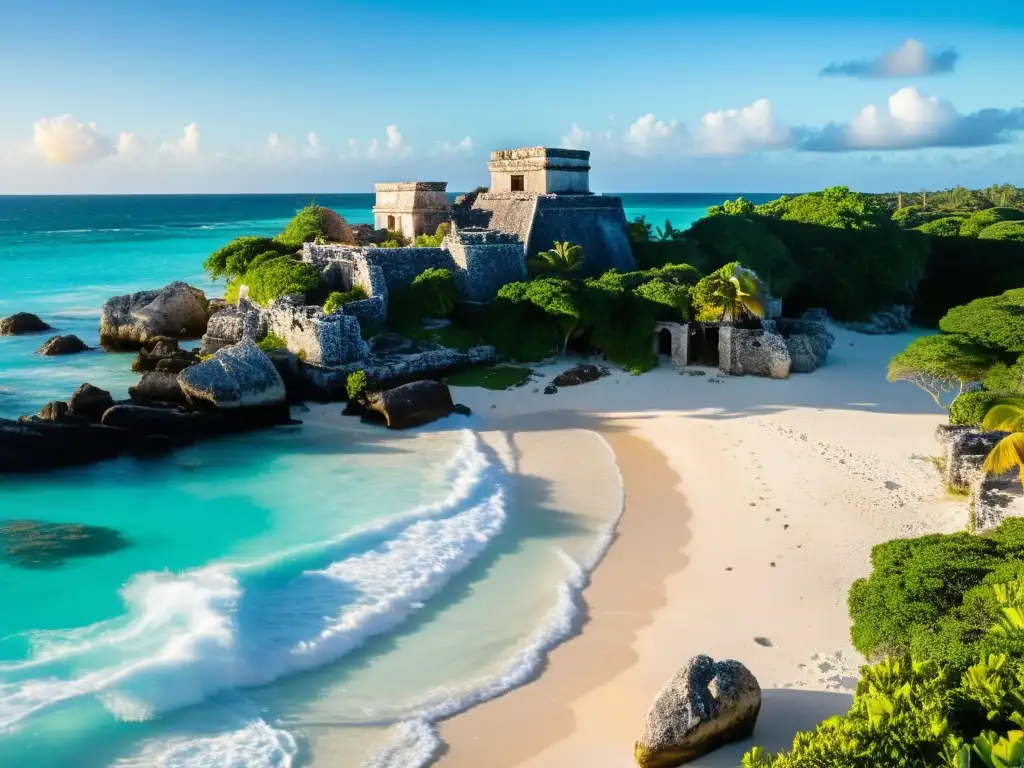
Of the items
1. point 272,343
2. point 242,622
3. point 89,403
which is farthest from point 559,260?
point 242,622

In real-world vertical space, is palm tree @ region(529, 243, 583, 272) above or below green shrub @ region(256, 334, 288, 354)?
above

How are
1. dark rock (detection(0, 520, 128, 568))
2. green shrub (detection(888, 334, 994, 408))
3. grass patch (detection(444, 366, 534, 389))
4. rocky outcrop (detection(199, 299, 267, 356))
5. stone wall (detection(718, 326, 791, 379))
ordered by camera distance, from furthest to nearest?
rocky outcrop (detection(199, 299, 267, 356))
stone wall (detection(718, 326, 791, 379))
grass patch (detection(444, 366, 534, 389))
green shrub (detection(888, 334, 994, 408))
dark rock (detection(0, 520, 128, 568))

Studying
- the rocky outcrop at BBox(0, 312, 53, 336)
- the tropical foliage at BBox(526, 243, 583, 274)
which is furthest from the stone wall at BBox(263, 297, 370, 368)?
the rocky outcrop at BBox(0, 312, 53, 336)

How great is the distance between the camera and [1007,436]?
13344 mm

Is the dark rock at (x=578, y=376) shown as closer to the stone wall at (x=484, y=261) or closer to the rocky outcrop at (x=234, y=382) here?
the stone wall at (x=484, y=261)

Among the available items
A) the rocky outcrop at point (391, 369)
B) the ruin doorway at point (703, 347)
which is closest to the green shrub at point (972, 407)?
the ruin doorway at point (703, 347)

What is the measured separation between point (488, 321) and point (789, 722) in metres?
21.2

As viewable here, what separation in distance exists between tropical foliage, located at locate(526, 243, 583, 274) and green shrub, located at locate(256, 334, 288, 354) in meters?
10.3

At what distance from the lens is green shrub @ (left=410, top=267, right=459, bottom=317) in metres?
29.8

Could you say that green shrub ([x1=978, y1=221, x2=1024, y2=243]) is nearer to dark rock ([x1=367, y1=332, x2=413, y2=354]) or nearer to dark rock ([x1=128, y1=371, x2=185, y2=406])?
dark rock ([x1=367, y1=332, x2=413, y2=354])

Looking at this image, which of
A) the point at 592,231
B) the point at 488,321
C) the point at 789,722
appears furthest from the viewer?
the point at 592,231

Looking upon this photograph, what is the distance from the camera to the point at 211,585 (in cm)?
1410

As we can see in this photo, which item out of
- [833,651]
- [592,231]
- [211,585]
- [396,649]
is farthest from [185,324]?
[833,651]

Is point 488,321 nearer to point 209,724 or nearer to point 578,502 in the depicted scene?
point 578,502
